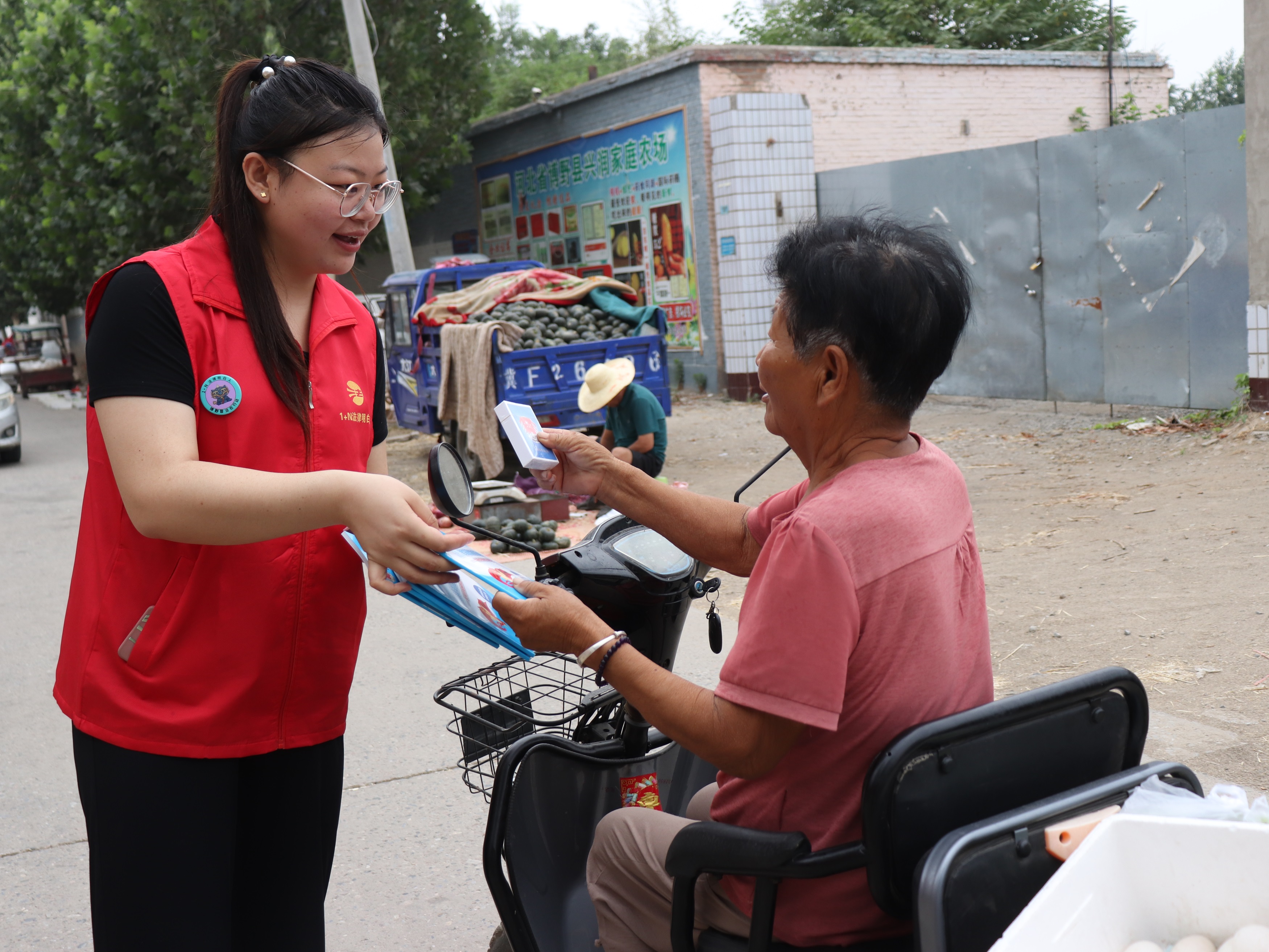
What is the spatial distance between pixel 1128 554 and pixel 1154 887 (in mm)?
5220

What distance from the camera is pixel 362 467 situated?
196cm

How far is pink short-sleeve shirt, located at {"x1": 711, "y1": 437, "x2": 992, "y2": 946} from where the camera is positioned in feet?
5.01

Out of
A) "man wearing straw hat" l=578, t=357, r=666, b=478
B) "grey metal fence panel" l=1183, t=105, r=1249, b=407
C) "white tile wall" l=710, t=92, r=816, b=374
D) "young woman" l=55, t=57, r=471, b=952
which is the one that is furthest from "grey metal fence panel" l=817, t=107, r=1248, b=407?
"young woman" l=55, t=57, r=471, b=952

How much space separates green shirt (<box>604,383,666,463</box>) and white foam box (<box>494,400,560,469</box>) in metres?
5.36

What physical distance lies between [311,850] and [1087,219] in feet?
36.1

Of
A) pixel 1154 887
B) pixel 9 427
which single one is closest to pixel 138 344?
pixel 1154 887

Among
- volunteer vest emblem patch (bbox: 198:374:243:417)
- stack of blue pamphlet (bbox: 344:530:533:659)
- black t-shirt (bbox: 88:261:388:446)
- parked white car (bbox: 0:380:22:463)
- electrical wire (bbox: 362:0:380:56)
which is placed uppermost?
electrical wire (bbox: 362:0:380:56)

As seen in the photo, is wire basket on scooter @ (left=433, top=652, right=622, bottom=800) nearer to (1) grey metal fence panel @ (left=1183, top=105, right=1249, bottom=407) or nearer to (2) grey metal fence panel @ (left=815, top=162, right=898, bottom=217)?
(1) grey metal fence panel @ (left=1183, top=105, right=1249, bottom=407)

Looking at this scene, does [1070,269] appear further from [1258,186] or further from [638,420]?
[638,420]

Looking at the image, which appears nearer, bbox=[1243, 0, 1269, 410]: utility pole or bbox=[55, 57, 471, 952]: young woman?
bbox=[55, 57, 471, 952]: young woman

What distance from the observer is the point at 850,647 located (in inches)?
60.5

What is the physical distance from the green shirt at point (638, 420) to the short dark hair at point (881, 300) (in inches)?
232

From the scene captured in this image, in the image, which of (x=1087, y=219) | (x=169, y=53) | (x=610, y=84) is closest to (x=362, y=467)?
(x=1087, y=219)

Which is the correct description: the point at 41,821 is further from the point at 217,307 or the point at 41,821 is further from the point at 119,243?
the point at 119,243
